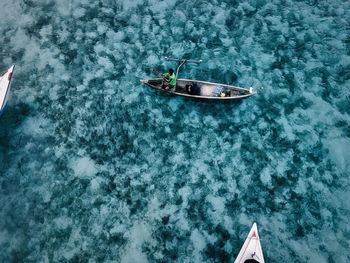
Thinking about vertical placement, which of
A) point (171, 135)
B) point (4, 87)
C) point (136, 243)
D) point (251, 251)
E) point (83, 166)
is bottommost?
point (136, 243)

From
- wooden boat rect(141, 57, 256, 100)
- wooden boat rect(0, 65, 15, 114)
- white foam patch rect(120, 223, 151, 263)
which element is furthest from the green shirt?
wooden boat rect(0, 65, 15, 114)

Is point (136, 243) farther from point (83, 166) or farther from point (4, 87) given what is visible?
point (4, 87)

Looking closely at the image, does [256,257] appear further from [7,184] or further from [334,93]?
[7,184]

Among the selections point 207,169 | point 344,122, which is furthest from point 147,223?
point 344,122

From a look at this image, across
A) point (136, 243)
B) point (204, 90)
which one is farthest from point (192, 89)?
point (136, 243)

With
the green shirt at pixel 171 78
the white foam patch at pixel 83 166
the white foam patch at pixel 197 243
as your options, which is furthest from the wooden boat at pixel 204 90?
the white foam patch at pixel 197 243

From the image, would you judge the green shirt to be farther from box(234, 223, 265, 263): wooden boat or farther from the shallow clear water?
box(234, 223, 265, 263): wooden boat
